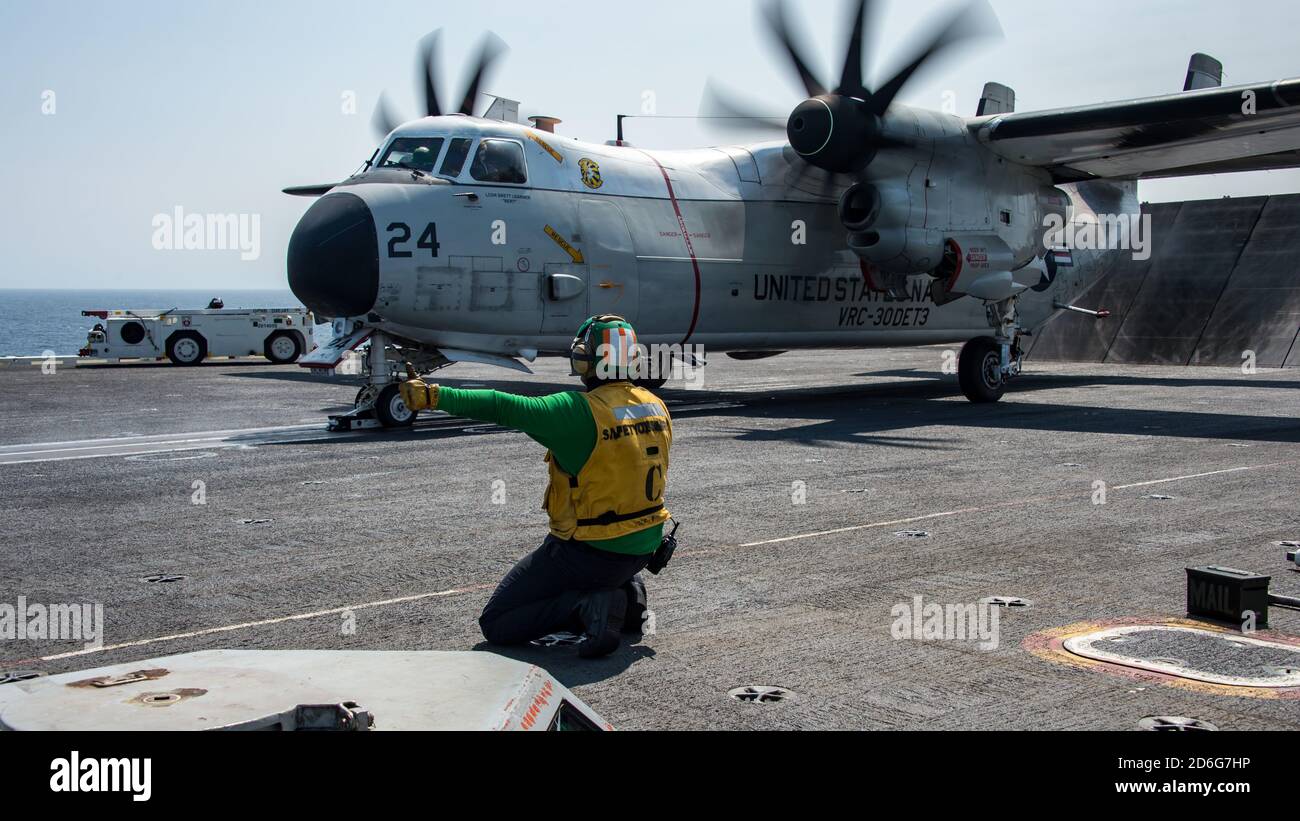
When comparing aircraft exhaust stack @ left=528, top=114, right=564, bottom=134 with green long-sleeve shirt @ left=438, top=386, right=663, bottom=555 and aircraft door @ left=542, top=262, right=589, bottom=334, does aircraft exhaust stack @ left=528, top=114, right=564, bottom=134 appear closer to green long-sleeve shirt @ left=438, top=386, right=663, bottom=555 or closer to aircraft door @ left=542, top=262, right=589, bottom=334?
aircraft door @ left=542, top=262, right=589, bottom=334

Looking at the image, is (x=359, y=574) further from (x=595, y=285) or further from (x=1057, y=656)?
(x=595, y=285)

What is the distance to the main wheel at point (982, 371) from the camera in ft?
72.1

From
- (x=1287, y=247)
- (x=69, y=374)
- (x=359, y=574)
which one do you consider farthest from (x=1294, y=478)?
(x=69, y=374)

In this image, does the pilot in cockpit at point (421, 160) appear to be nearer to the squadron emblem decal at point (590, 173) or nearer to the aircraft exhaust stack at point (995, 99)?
the squadron emblem decal at point (590, 173)

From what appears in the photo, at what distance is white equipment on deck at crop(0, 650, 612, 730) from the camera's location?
9.71ft

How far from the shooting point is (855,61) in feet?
64.4

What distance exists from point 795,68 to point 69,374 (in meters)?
22.7

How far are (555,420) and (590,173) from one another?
45.4ft

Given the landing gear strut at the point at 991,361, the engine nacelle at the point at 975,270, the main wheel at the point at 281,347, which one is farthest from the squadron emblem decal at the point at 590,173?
the main wheel at the point at 281,347

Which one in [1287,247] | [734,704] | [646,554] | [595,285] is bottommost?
[734,704]

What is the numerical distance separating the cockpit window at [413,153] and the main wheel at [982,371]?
413 inches

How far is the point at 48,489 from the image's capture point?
1242 cm

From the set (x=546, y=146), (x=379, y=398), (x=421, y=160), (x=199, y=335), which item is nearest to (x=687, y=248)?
(x=546, y=146)

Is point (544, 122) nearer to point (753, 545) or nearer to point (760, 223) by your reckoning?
point (760, 223)
